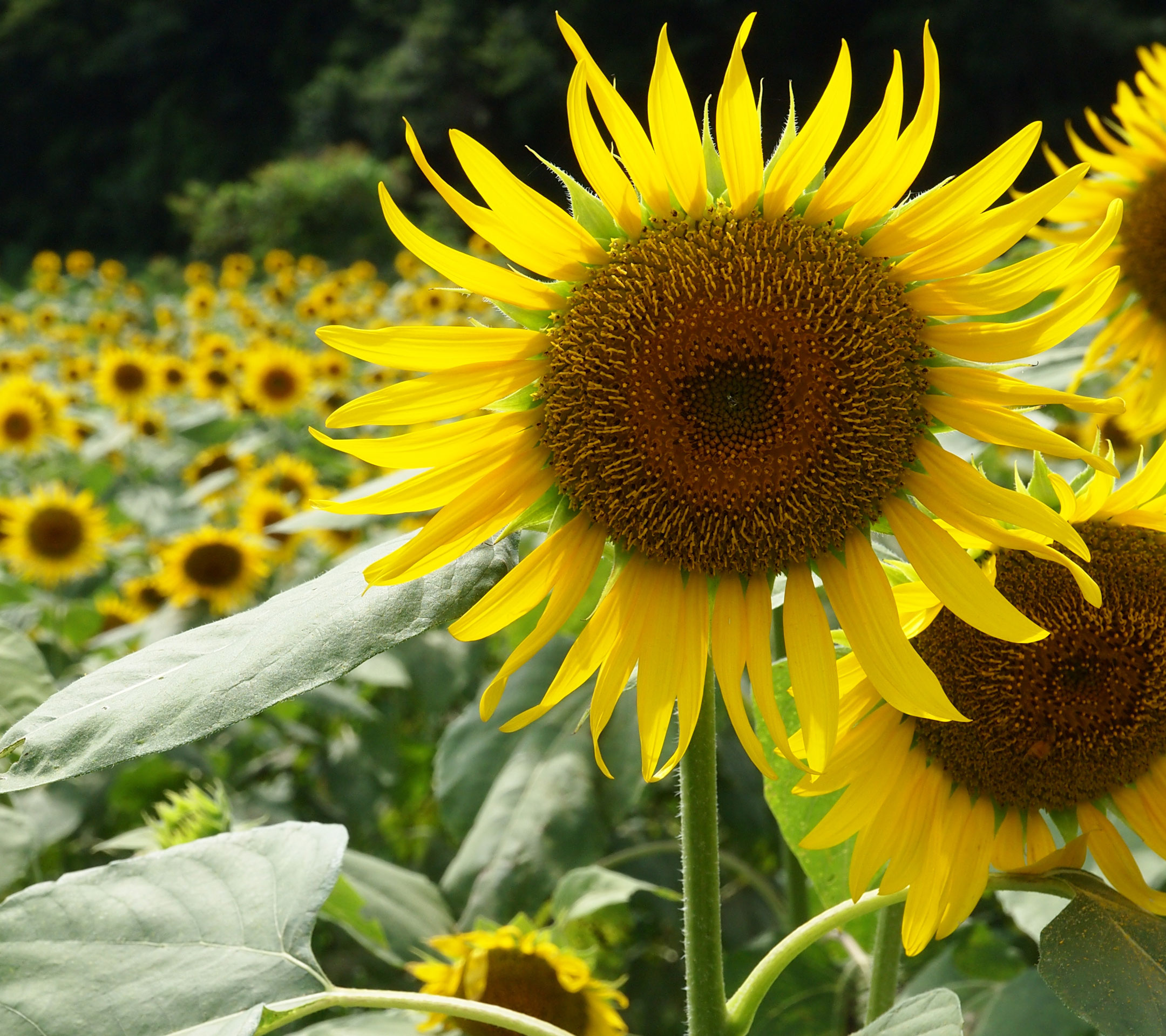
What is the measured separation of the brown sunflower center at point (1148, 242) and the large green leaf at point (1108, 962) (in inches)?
51.1

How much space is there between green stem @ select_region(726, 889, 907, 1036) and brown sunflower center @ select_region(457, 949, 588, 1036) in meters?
0.44

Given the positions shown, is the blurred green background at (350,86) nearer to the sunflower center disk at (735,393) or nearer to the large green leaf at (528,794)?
the large green leaf at (528,794)

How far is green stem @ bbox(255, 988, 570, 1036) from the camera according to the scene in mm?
787

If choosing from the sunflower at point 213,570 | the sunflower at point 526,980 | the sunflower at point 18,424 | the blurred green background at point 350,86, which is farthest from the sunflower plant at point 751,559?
the blurred green background at point 350,86

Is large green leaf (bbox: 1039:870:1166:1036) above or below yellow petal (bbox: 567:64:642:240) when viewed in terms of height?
below

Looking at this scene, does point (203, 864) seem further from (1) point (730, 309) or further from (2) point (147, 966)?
(1) point (730, 309)

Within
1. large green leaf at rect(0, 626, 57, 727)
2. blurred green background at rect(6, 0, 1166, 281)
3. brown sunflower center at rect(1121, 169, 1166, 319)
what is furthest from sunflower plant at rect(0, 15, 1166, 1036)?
blurred green background at rect(6, 0, 1166, 281)

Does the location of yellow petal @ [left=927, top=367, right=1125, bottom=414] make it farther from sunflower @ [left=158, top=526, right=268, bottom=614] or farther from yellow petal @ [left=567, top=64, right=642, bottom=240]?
sunflower @ [left=158, top=526, right=268, bottom=614]

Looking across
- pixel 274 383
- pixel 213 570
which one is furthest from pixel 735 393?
pixel 274 383

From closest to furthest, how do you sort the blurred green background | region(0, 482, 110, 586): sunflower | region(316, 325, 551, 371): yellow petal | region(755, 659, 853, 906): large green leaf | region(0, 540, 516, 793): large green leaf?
region(0, 540, 516, 793): large green leaf < region(316, 325, 551, 371): yellow petal < region(755, 659, 853, 906): large green leaf < region(0, 482, 110, 586): sunflower < the blurred green background

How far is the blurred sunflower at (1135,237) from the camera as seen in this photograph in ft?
5.73

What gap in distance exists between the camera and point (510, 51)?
20.3 meters

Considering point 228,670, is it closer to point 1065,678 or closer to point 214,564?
point 1065,678

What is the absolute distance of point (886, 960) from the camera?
956 mm
